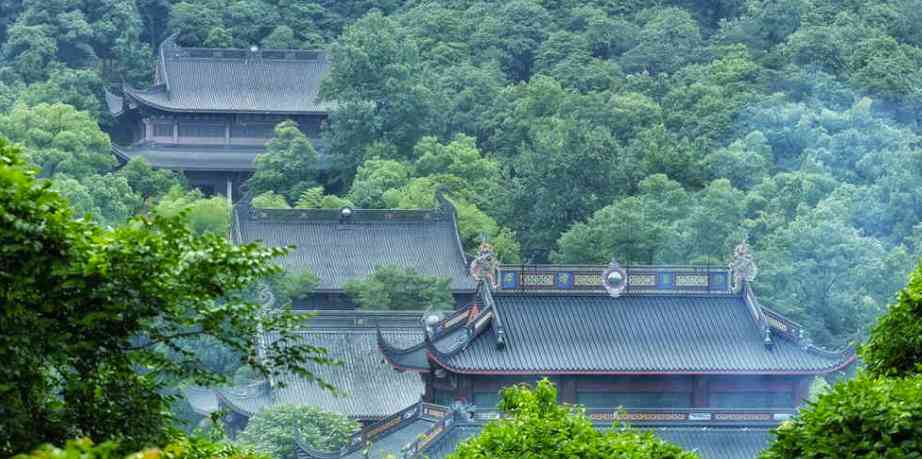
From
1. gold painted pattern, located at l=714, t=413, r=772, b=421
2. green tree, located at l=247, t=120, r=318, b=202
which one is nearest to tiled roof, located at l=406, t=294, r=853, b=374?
gold painted pattern, located at l=714, t=413, r=772, b=421

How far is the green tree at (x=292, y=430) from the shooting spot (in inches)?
1672

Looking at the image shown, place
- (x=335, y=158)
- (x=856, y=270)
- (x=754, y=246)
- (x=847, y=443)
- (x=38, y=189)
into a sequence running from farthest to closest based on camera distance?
(x=335, y=158)
(x=754, y=246)
(x=856, y=270)
(x=847, y=443)
(x=38, y=189)

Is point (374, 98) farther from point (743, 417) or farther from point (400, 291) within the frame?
point (743, 417)

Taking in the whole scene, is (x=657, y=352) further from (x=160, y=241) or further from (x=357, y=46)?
(x=357, y=46)

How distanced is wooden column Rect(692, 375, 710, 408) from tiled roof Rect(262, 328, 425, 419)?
722 cm

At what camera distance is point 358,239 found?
63344 millimetres

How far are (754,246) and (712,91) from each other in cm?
2008

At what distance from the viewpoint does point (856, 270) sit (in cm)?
5388

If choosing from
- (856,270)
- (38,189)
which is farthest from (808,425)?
(856,270)

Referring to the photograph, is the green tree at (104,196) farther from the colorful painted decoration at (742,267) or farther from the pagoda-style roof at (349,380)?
the colorful painted decoration at (742,267)

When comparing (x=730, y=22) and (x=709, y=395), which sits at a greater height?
(x=730, y=22)

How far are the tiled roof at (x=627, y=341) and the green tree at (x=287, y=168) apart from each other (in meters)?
33.6

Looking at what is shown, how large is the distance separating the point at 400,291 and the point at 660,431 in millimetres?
21561

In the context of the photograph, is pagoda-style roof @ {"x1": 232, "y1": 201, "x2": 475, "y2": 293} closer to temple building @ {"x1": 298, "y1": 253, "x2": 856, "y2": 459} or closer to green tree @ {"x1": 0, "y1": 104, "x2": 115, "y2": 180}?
green tree @ {"x1": 0, "y1": 104, "x2": 115, "y2": 180}
